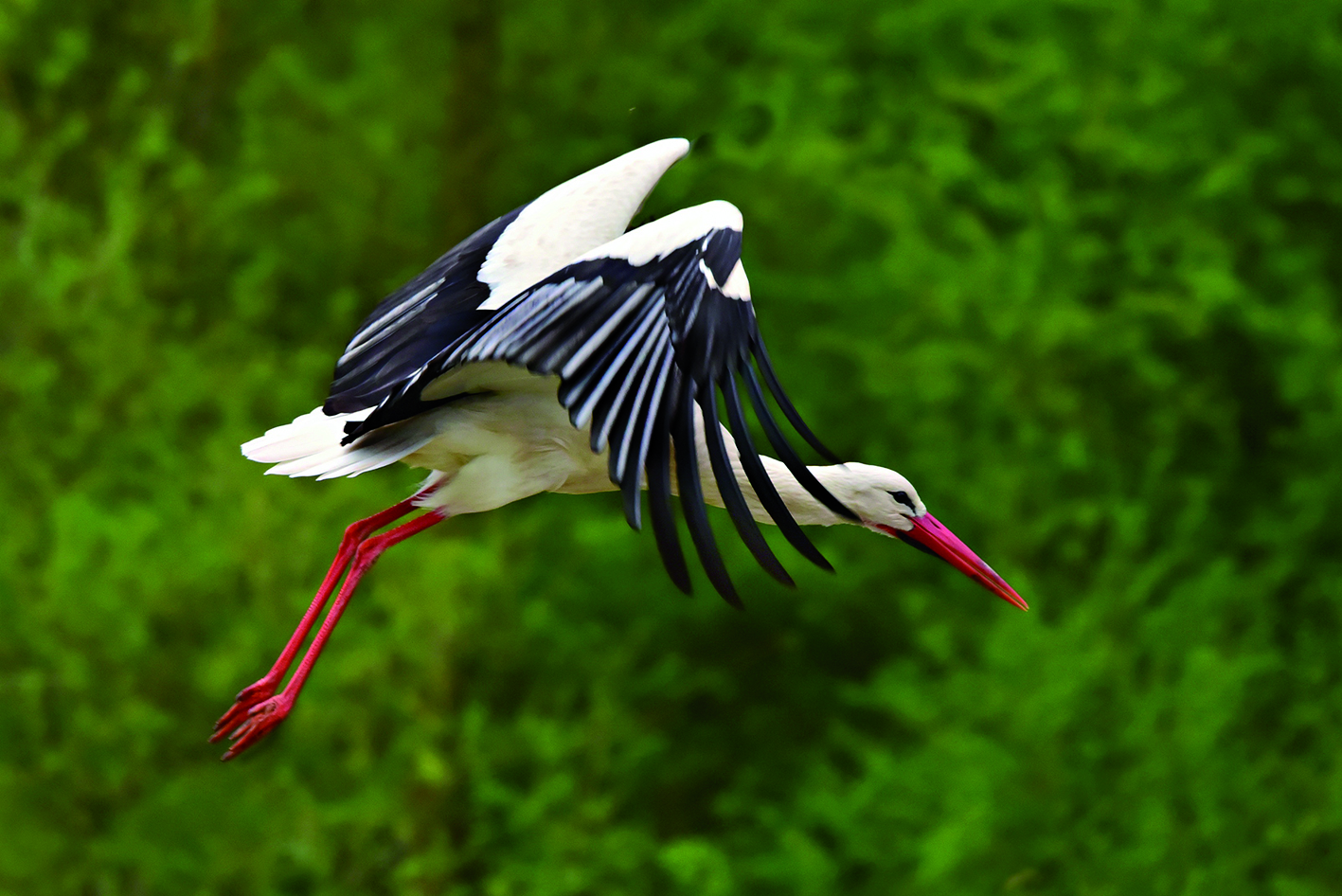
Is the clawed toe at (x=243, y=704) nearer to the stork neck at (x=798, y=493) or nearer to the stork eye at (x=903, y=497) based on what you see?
the stork neck at (x=798, y=493)

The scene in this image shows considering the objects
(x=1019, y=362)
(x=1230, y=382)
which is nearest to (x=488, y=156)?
(x=1019, y=362)

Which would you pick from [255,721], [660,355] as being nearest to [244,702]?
[255,721]

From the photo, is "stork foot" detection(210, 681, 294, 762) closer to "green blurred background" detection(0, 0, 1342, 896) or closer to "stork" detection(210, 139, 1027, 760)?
"stork" detection(210, 139, 1027, 760)

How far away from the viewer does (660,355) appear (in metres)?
3.52

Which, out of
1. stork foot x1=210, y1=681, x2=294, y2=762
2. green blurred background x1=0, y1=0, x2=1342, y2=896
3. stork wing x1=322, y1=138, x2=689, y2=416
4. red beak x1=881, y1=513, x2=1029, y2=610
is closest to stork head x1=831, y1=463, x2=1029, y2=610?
red beak x1=881, y1=513, x2=1029, y2=610

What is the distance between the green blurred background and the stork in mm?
4494

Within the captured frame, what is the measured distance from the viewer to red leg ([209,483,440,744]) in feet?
14.0

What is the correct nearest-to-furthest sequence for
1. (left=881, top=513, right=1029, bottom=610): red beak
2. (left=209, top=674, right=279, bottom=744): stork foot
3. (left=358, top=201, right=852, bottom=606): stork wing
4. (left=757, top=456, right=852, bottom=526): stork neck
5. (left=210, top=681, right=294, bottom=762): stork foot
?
(left=358, top=201, right=852, bottom=606): stork wing, (left=210, top=681, right=294, bottom=762): stork foot, (left=209, top=674, right=279, bottom=744): stork foot, (left=757, top=456, right=852, bottom=526): stork neck, (left=881, top=513, right=1029, bottom=610): red beak

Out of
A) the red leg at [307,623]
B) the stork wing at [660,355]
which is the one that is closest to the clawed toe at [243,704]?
the red leg at [307,623]

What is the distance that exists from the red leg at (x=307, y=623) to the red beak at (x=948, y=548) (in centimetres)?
126

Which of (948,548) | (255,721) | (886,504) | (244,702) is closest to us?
(255,721)

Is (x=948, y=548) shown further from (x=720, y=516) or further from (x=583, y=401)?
(x=720, y=516)

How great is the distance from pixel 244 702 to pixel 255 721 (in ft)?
0.42

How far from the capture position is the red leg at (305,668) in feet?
13.6
